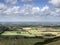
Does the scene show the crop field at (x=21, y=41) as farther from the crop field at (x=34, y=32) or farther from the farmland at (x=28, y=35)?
the crop field at (x=34, y=32)

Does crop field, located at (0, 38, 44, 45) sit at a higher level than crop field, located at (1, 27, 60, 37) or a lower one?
lower

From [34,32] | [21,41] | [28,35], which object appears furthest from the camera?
[34,32]

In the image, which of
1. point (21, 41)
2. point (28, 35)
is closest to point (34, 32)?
point (28, 35)

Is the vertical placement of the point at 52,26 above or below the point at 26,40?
above

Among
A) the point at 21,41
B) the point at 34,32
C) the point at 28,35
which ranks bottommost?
the point at 21,41

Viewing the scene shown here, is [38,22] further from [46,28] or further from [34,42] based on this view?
[34,42]

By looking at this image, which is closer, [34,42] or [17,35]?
[34,42]

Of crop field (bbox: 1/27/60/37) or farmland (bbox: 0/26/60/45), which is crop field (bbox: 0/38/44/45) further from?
crop field (bbox: 1/27/60/37)

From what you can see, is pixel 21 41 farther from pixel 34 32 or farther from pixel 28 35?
pixel 34 32

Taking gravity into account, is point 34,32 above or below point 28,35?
above

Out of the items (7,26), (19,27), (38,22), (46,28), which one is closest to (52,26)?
(46,28)

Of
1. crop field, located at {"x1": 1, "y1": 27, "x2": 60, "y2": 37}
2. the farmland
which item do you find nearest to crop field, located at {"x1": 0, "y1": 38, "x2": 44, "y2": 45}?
the farmland
